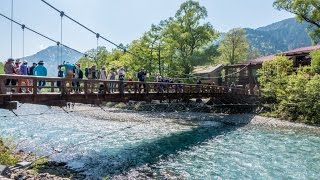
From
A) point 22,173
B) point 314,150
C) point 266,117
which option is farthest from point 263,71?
point 22,173

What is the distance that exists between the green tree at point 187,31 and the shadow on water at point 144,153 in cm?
2614

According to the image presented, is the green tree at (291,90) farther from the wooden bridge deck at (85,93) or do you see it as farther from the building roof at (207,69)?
the building roof at (207,69)

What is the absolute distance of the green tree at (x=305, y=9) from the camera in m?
35.4

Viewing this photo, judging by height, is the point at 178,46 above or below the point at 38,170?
above

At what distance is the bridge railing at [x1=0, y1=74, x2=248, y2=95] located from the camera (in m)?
14.8

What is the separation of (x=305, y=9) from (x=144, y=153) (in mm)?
26791

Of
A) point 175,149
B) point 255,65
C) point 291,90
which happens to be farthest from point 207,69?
point 175,149

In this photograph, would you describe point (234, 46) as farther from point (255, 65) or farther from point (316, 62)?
point (316, 62)

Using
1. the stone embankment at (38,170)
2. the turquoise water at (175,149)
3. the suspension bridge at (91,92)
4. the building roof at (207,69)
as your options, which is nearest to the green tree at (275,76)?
the suspension bridge at (91,92)

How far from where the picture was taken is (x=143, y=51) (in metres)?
54.4

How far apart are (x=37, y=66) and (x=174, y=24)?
3558cm

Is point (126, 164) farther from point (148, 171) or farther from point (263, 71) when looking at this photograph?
point (263, 71)

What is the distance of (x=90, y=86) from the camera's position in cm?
2800

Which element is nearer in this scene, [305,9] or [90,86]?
[90,86]
